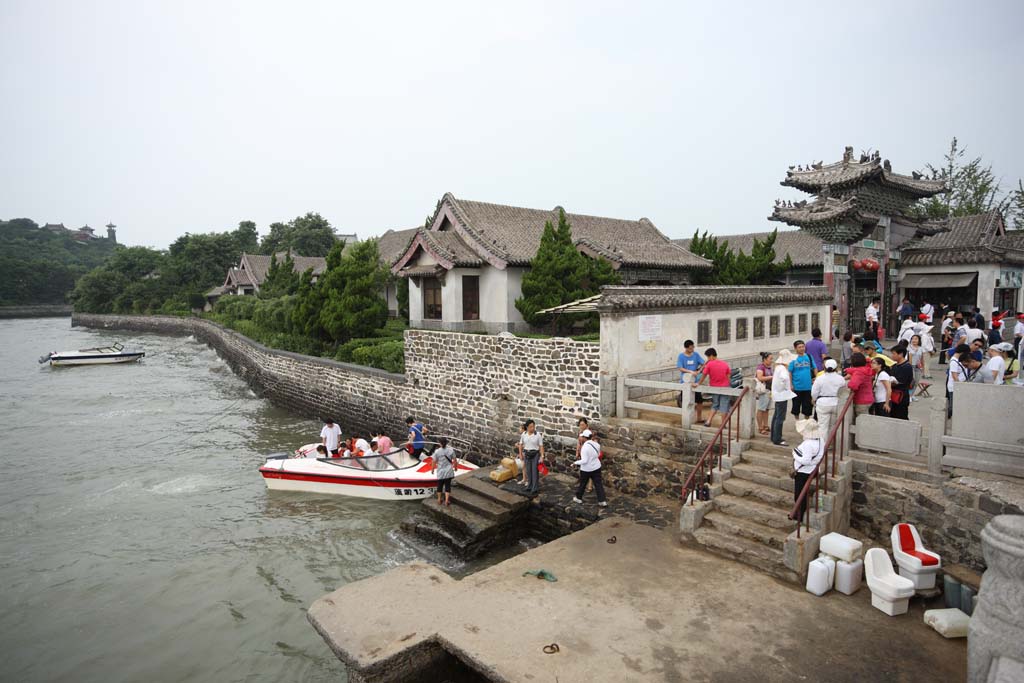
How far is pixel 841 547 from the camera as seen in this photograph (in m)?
7.30

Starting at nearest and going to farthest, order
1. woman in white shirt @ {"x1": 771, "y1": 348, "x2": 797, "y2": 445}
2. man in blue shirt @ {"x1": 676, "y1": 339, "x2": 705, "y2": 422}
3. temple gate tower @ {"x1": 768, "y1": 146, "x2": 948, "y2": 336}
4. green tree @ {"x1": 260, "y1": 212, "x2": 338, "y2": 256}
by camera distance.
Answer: woman in white shirt @ {"x1": 771, "y1": 348, "x2": 797, "y2": 445} → man in blue shirt @ {"x1": 676, "y1": 339, "x2": 705, "y2": 422} → temple gate tower @ {"x1": 768, "y1": 146, "x2": 948, "y2": 336} → green tree @ {"x1": 260, "y1": 212, "x2": 338, "y2": 256}

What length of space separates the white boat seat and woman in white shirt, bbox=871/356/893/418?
2.70 meters

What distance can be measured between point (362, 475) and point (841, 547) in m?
9.98

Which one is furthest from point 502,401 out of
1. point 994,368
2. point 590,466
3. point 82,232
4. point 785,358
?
point 82,232

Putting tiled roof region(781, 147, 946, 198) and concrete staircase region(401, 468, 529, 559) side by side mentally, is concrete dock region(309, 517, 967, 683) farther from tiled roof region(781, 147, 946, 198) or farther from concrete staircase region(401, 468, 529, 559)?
tiled roof region(781, 147, 946, 198)

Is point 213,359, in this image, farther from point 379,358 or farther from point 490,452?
point 490,452

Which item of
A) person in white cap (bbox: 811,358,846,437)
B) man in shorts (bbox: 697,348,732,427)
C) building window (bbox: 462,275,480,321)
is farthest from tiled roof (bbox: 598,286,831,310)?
building window (bbox: 462,275,480,321)

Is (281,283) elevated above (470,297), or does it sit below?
above

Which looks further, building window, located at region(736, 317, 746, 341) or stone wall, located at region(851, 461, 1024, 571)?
building window, located at region(736, 317, 746, 341)

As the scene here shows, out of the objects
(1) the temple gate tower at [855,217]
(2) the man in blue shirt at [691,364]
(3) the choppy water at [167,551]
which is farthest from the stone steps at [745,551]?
(1) the temple gate tower at [855,217]


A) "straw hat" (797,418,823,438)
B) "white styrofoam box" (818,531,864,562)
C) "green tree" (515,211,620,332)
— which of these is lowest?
"white styrofoam box" (818,531,864,562)

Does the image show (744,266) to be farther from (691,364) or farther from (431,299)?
(691,364)

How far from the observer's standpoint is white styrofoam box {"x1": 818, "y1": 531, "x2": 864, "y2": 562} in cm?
726

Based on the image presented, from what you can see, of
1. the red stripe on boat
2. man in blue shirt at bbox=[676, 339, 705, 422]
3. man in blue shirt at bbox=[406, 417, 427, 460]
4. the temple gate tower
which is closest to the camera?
man in blue shirt at bbox=[676, 339, 705, 422]
